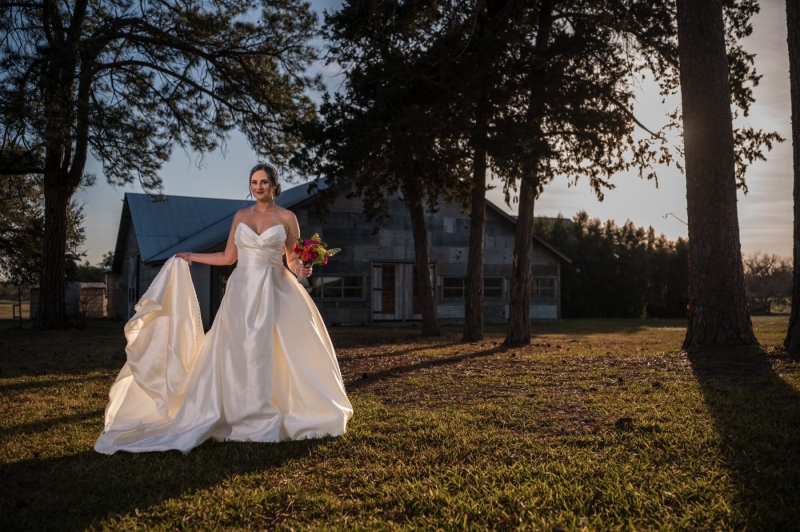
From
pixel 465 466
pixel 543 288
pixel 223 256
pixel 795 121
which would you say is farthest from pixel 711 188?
pixel 543 288

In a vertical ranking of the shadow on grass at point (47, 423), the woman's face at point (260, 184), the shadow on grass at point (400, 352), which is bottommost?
the shadow on grass at point (47, 423)

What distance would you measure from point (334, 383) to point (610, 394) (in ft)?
10.5

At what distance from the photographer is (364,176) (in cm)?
1653

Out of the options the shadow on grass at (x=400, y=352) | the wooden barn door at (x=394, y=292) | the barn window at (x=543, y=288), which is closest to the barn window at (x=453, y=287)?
the wooden barn door at (x=394, y=292)

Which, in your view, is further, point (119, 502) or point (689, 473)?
point (689, 473)

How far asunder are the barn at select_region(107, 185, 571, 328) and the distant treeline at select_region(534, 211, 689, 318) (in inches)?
340

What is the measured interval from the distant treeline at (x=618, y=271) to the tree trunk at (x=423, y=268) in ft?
69.4

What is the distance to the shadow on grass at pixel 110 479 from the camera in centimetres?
368

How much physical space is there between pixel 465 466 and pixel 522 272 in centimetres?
1138

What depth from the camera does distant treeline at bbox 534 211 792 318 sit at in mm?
40000

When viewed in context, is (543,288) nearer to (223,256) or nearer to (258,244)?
(223,256)

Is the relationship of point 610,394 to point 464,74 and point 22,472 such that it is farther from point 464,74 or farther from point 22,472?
point 464,74

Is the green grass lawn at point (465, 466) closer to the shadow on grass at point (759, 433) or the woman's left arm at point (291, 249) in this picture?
the shadow on grass at point (759, 433)

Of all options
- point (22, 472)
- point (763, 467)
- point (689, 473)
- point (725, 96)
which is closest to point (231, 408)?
point (22, 472)
